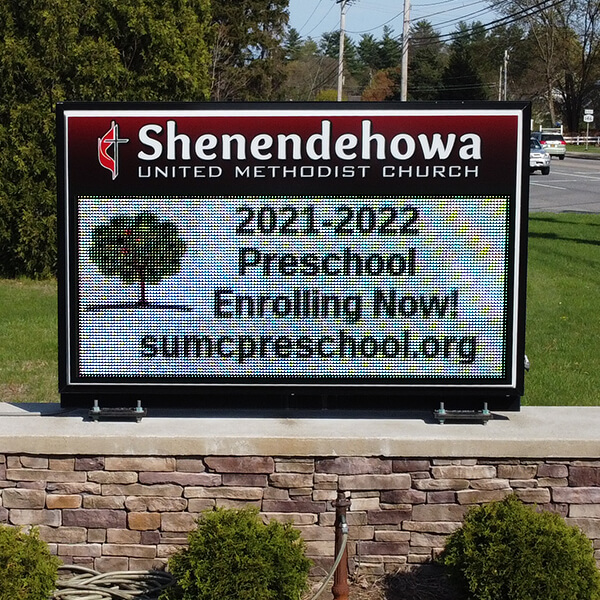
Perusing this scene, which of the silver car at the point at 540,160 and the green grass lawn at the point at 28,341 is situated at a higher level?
the silver car at the point at 540,160

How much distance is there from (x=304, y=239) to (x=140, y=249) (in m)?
0.85

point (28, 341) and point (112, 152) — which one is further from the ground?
point (112, 152)

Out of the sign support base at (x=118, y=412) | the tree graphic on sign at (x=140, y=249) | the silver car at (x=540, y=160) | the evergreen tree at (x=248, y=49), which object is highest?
the evergreen tree at (x=248, y=49)

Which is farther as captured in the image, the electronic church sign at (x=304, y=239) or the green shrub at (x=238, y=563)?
the electronic church sign at (x=304, y=239)

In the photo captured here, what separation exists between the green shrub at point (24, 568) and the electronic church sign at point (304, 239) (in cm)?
107

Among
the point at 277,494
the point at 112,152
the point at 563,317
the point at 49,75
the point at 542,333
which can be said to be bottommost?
the point at 277,494

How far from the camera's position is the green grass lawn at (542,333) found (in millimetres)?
7797

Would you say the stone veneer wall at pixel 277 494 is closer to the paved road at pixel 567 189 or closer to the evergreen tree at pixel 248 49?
the paved road at pixel 567 189

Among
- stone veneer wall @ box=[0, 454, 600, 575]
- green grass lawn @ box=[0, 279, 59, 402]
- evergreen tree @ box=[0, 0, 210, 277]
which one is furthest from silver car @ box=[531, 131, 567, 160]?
stone veneer wall @ box=[0, 454, 600, 575]

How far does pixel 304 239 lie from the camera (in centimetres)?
498

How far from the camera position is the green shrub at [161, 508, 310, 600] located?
13.7 ft

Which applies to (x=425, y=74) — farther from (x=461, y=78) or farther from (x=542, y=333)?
(x=542, y=333)

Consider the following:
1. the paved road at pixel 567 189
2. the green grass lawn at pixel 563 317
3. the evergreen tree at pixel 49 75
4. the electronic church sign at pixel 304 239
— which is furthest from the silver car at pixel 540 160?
the electronic church sign at pixel 304 239

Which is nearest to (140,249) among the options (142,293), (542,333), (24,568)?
(142,293)
